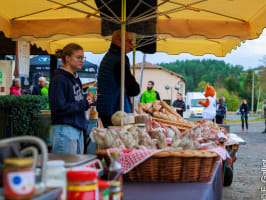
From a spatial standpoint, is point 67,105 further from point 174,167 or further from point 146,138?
point 174,167

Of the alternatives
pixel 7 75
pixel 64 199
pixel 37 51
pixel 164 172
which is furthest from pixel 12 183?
pixel 7 75

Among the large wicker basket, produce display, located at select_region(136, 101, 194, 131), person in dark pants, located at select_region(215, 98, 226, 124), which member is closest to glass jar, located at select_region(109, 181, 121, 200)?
the large wicker basket

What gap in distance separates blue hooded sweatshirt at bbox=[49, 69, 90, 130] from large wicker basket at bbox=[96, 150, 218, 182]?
102 cm

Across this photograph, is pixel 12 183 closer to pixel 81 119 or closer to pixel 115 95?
pixel 81 119

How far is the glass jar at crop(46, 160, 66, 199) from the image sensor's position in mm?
1281

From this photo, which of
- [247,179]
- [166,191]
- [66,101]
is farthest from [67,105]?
[247,179]

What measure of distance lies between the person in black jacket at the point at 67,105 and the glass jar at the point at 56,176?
5.67ft

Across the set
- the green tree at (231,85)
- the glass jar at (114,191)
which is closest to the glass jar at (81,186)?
the glass jar at (114,191)

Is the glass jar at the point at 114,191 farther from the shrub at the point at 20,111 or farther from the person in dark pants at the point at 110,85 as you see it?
the shrub at the point at 20,111

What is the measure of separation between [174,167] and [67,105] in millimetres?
1302

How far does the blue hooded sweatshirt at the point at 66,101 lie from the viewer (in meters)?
3.07

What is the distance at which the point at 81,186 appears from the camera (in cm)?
117

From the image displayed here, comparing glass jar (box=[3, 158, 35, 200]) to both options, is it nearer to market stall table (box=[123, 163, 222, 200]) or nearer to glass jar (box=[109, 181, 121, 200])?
glass jar (box=[109, 181, 121, 200])

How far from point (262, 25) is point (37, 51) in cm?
785
